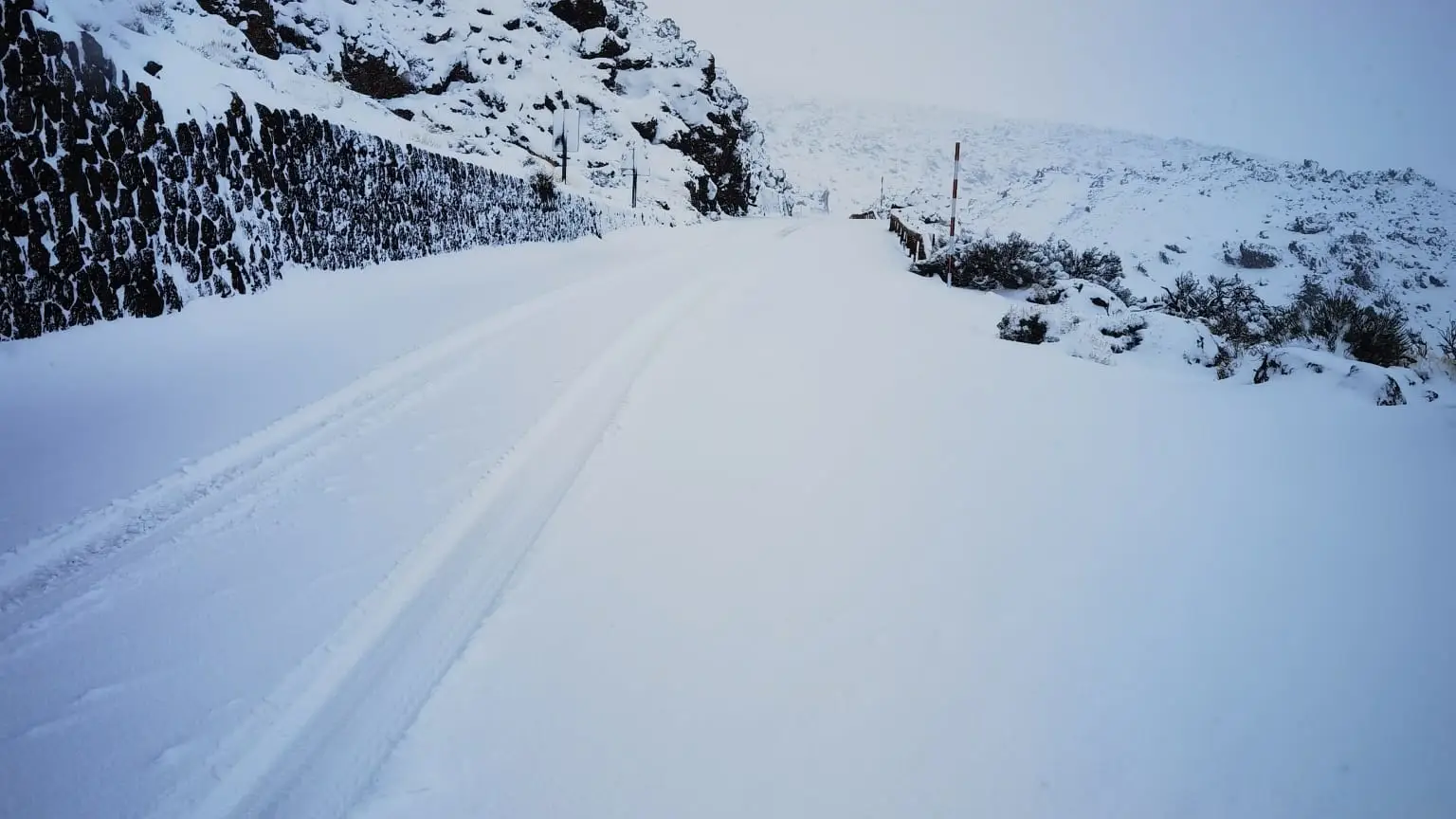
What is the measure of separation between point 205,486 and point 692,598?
233 cm

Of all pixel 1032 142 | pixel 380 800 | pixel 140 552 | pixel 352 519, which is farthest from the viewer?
pixel 1032 142

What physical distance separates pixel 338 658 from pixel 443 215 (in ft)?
32.9

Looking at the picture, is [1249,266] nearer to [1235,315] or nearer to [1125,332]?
[1235,315]

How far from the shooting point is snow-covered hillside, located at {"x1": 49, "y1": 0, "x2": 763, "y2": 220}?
279 inches

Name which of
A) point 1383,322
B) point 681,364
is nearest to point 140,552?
point 681,364

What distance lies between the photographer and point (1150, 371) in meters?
5.92

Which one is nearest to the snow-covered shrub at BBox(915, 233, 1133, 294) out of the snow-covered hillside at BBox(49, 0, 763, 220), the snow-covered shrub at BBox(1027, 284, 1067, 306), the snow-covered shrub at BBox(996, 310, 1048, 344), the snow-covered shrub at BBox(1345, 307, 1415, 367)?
the snow-covered shrub at BBox(1027, 284, 1067, 306)

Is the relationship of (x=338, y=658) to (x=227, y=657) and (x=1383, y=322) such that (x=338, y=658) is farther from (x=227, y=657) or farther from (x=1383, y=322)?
(x=1383, y=322)

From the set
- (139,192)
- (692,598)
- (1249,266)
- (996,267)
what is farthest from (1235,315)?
(1249,266)

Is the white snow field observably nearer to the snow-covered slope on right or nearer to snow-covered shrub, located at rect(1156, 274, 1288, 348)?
the snow-covered slope on right

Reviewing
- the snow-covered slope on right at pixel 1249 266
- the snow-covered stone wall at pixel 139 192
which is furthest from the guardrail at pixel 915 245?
the snow-covered stone wall at pixel 139 192

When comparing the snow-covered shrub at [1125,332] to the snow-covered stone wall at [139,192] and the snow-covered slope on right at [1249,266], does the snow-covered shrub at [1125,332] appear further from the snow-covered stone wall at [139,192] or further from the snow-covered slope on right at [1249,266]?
the snow-covered stone wall at [139,192]

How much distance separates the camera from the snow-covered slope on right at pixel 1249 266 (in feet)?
21.0

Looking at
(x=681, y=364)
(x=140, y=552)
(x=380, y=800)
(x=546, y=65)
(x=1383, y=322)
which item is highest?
(x=546, y=65)
